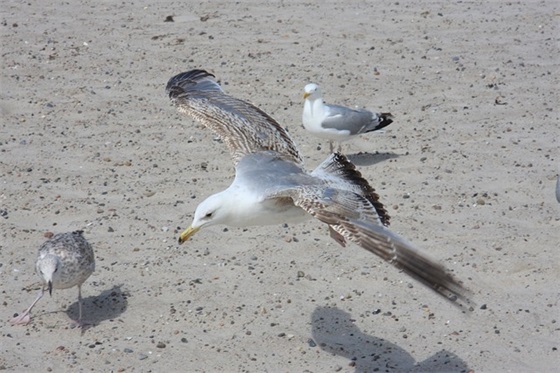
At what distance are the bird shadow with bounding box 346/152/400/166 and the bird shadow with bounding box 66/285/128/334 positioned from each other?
245 cm

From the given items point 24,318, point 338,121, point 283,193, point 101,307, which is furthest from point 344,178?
point 338,121

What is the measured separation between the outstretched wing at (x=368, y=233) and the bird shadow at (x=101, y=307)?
134cm

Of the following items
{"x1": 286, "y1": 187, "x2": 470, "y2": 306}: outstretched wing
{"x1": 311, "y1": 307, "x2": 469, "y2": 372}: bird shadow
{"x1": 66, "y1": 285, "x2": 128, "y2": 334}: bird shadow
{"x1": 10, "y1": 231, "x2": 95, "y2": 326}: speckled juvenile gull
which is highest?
{"x1": 286, "y1": 187, "x2": 470, "y2": 306}: outstretched wing

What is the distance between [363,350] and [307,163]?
2534 millimetres

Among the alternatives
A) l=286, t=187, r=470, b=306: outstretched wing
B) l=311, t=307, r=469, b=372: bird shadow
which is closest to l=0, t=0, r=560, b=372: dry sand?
l=311, t=307, r=469, b=372: bird shadow

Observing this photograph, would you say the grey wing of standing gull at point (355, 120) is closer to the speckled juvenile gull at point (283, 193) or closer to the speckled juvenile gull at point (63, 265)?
the speckled juvenile gull at point (283, 193)

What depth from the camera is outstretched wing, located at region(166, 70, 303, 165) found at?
6453 millimetres

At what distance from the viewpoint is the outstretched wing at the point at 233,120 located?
645cm

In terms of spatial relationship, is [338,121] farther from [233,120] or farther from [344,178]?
[344,178]

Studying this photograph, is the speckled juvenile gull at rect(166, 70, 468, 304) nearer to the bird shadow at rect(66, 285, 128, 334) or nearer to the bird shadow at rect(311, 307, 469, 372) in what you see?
the bird shadow at rect(311, 307, 469, 372)

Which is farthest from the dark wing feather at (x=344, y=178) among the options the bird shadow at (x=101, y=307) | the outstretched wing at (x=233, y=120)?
the bird shadow at (x=101, y=307)

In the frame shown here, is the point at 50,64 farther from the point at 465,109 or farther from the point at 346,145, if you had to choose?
the point at 465,109

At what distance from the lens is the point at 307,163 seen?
25.8ft

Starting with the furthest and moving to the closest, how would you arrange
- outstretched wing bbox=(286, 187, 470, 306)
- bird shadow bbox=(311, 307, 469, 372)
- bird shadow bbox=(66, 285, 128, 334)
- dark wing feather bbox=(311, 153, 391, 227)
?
bird shadow bbox=(66, 285, 128, 334) → dark wing feather bbox=(311, 153, 391, 227) → bird shadow bbox=(311, 307, 469, 372) → outstretched wing bbox=(286, 187, 470, 306)
